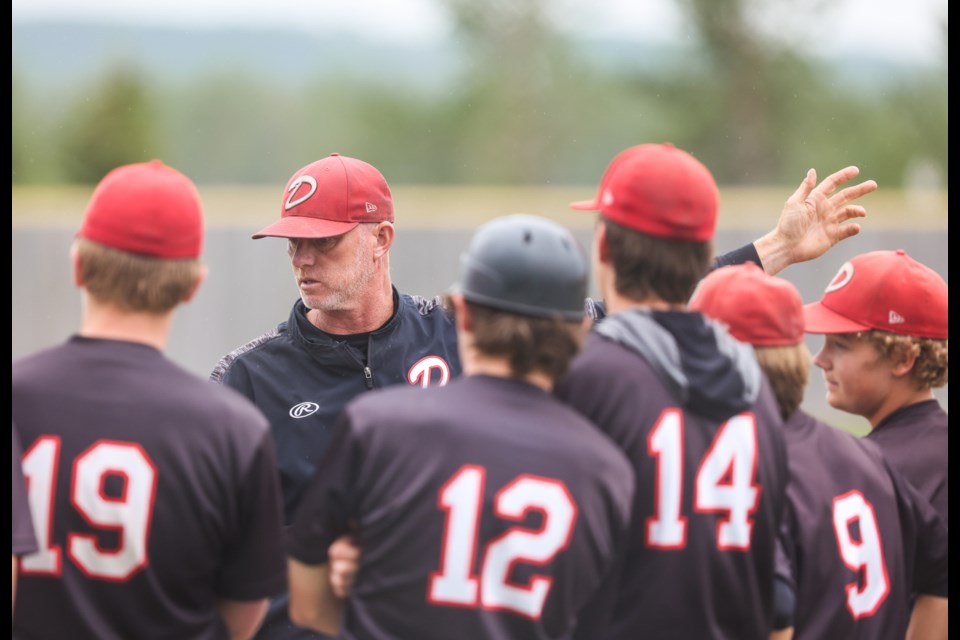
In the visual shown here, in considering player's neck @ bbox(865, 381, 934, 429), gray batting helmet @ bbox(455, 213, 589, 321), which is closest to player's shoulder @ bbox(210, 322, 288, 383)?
gray batting helmet @ bbox(455, 213, 589, 321)

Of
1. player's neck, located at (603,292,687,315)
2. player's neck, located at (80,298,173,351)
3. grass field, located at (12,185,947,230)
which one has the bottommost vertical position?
player's neck, located at (80,298,173,351)

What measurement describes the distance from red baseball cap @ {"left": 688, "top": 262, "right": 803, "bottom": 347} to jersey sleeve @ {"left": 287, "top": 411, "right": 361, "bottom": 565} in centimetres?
102

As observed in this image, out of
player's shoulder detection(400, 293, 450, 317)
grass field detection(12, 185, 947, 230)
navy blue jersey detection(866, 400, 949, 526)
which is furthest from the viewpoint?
grass field detection(12, 185, 947, 230)

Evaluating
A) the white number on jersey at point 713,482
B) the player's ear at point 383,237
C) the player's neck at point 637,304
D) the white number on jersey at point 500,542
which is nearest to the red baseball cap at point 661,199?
the player's neck at point 637,304

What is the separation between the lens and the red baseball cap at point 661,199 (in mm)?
2920

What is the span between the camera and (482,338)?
273 centimetres

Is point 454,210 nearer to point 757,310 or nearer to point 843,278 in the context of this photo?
point 843,278

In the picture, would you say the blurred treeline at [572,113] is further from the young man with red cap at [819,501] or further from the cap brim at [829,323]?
the young man with red cap at [819,501]

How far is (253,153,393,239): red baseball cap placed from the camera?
173 inches

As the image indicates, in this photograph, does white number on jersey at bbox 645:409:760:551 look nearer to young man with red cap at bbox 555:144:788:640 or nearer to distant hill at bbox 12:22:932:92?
young man with red cap at bbox 555:144:788:640

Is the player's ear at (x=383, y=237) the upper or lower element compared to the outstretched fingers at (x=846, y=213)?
lower

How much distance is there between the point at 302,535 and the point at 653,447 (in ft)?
2.70

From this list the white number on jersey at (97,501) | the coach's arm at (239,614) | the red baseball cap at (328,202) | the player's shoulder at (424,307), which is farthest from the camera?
the player's shoulder at (424,307)

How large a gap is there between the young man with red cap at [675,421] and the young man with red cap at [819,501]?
0.72ft
